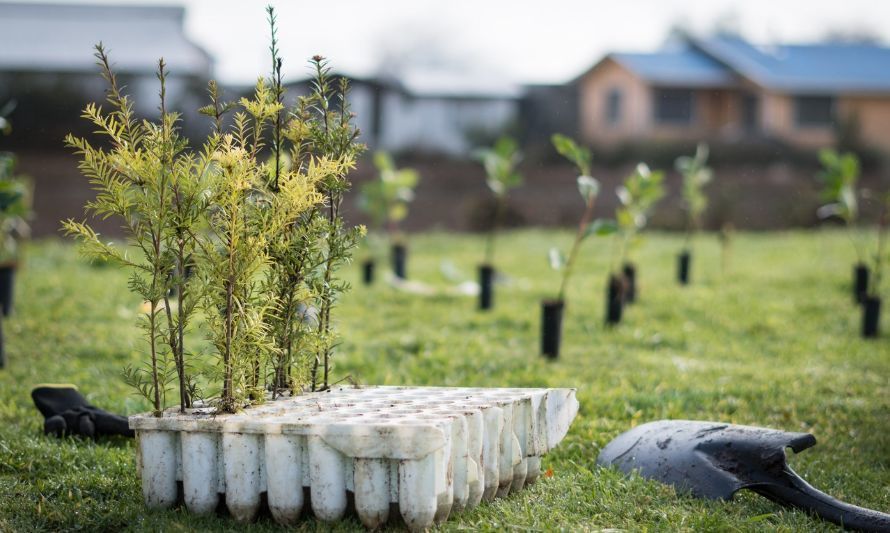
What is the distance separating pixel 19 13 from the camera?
95.3 feet

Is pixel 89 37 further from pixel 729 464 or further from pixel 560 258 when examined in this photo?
pixel 729 464

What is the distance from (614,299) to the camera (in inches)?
382

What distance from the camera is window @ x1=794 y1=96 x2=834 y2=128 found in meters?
33.3

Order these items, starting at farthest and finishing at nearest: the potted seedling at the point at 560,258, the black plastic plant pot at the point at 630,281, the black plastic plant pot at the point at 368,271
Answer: the black plastic plant pot at the point at 368,271 → the black plastic plant pot at the point at 630,281 → the potted seedling at the point at 560,258

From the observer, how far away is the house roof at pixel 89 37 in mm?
27500

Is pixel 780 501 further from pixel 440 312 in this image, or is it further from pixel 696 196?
pixel 696 196

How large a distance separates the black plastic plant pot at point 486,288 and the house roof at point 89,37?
18567mm

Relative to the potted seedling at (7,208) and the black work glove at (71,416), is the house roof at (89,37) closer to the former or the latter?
the potted seedling at (7,208)

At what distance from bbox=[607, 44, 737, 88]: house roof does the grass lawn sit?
18717mm

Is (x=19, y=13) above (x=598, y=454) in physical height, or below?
above

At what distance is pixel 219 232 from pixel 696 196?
430 inches

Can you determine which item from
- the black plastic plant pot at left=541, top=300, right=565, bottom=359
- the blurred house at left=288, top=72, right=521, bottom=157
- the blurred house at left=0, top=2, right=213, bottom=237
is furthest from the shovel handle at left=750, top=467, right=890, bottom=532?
the blurred house at left=288, top=72, right=521, bottom=157

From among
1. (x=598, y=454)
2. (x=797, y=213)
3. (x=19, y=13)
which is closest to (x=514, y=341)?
(x=598, y=454)

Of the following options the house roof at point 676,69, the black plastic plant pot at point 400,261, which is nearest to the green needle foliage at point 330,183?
the black plastic plant pot at point 400,261
